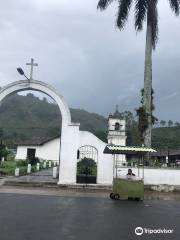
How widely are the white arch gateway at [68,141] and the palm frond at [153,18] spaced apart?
896 centimetres

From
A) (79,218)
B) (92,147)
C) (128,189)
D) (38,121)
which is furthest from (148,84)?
(38,121)

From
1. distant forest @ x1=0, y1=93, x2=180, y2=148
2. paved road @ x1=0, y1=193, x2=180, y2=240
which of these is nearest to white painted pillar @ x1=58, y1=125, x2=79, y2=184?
paved road @ x1=0, y1=193, x2=180, y2=240

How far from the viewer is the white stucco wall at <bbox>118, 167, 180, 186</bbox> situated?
78.4ft

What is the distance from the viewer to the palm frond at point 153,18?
92.0 feet

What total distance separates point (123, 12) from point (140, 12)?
1.29 metres

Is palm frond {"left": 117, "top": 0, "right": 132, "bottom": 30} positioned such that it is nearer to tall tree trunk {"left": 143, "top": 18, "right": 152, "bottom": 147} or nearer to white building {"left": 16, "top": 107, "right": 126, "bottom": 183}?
tall tree trunk {"left": 143, "top": 18, "right": 152, "bottom": 147}

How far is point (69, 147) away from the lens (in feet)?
79.7

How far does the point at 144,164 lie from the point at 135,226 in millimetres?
14485

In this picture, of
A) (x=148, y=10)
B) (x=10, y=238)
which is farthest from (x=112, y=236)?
(x=148, y=10)

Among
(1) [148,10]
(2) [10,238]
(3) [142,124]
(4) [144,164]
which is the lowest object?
(2) [10,238]

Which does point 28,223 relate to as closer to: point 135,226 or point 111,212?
point 135,226

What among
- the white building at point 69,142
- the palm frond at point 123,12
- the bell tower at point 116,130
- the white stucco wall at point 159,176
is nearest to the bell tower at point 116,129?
the bell tower at point 116,130

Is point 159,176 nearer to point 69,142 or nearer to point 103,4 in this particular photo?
point 69,142

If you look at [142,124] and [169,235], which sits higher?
[142,124]
